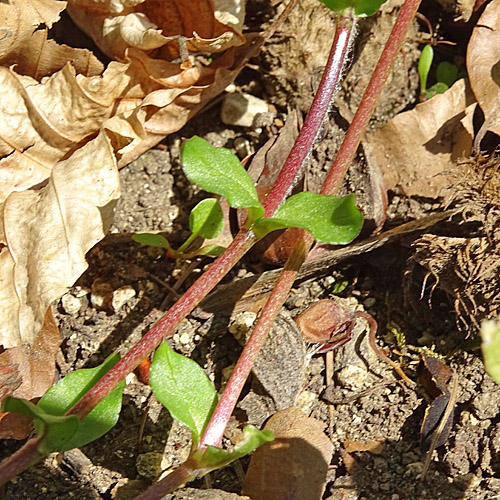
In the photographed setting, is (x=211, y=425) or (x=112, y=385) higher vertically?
(x=112, y=385)

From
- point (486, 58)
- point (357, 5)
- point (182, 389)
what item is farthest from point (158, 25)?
point (182, 389)

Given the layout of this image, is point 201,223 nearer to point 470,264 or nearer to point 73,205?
point 73,205

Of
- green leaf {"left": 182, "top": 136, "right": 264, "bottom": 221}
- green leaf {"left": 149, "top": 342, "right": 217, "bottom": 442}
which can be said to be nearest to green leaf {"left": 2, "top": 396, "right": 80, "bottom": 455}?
green leaf {"left": 149, "top": 342, "right": 217, "bottom": 442}

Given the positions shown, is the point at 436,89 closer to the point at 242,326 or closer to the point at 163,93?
the point at 163,93

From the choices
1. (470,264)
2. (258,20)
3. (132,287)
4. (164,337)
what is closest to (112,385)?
(164,337)

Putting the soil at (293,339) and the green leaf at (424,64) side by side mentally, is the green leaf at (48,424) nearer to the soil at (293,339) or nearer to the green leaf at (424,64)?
the soil at (293,339)

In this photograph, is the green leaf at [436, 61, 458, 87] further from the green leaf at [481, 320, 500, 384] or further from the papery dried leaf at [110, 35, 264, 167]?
the green leaf at [481, 320, 500, 384]
